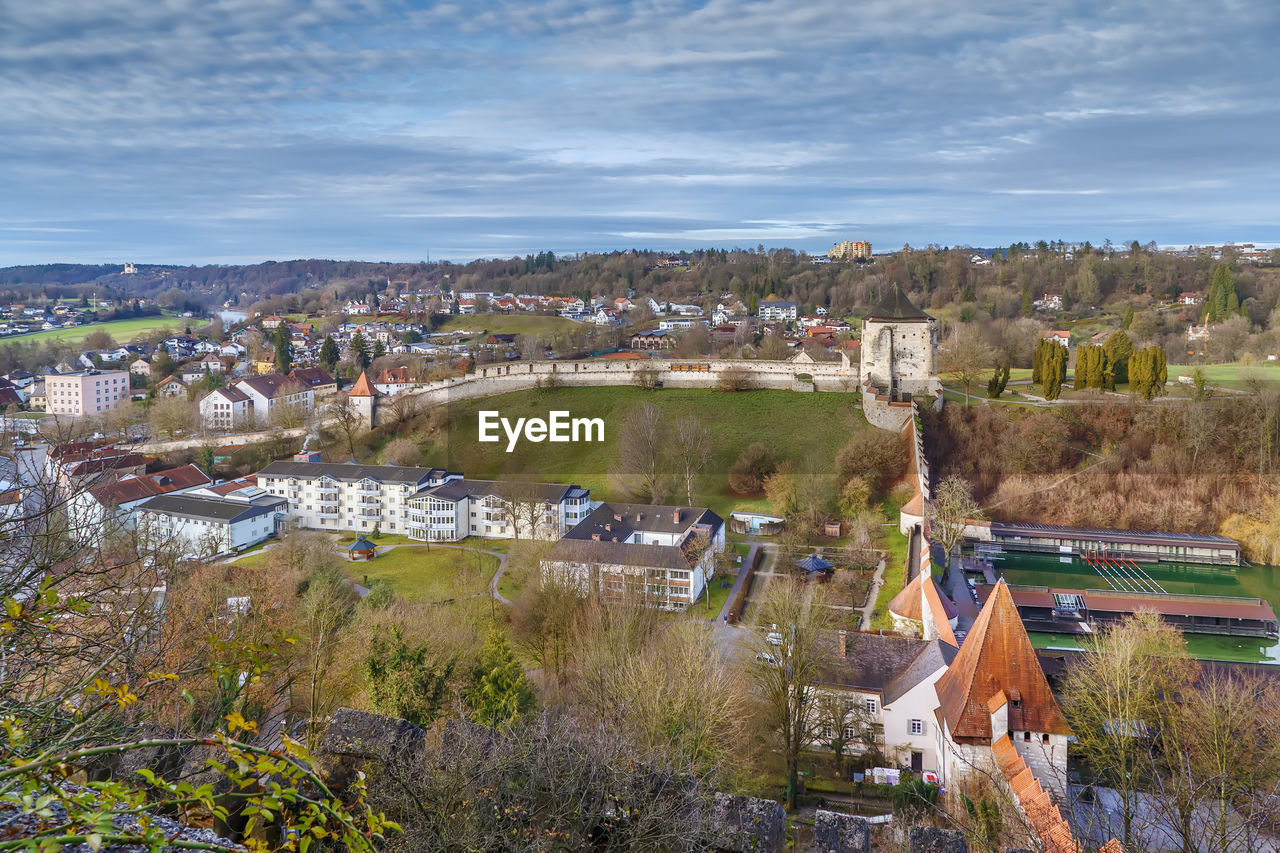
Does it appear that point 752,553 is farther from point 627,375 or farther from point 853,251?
point 853,251

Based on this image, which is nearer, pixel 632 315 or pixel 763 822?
pixel 763 822

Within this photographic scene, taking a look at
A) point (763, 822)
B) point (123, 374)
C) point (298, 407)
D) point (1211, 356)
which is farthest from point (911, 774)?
point (123, 374)

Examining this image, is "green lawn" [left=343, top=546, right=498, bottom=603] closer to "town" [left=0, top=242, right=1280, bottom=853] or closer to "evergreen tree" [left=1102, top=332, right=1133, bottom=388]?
"town" [left=0, top=242, right=1280, bottom=853]

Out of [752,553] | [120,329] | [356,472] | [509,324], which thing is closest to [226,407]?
[356,472]

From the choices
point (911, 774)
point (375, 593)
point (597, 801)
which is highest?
point (597, 801)

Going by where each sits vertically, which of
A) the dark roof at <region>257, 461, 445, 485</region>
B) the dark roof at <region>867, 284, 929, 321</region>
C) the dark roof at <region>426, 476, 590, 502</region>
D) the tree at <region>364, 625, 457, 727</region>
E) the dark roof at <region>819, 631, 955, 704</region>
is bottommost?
the dark roof at <region>819, 631, 955, 704</region>

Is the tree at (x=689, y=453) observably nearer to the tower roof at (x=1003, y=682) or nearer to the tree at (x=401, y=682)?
the tower roof at (x=1003, y=682)

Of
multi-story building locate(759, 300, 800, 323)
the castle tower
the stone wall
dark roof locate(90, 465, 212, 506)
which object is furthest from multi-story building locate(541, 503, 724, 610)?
multi-story building locate(759, 300, 800, 323)

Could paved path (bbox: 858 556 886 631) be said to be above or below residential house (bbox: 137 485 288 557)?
below

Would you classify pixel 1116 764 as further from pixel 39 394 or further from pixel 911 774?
pixel 39 394
